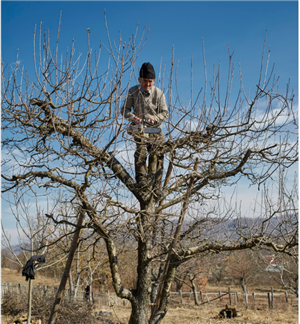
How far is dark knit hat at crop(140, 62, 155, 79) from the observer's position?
5.03 metres

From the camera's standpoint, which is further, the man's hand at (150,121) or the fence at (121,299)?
the fence at (121,299)

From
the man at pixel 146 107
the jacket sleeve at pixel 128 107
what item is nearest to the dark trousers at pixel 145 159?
the man at pixel 146 107

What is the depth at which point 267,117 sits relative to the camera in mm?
5332

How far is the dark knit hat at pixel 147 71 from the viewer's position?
16.5 ft

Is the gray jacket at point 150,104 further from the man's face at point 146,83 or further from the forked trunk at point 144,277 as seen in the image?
the forked trunk at point 144,277

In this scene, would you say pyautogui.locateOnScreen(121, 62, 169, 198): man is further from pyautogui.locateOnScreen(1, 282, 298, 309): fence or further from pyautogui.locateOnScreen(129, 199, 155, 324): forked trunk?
pyautogui.locateOnScreen(1, 282, 298, 309): fence

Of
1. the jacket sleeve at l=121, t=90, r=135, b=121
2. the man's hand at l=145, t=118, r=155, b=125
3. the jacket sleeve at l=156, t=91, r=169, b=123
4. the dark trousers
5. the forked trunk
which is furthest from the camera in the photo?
the forked trunk

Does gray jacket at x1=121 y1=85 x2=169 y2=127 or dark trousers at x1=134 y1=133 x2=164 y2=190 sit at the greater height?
gray jacket at x1=121 y1=85 x2=169 y2=127

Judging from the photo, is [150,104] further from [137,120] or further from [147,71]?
[147,71]

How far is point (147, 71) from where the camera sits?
5.02 metres

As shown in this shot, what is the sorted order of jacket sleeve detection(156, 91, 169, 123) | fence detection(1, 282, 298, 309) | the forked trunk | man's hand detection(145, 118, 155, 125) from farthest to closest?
fence detection(1, 282, 298, 309) < the forked trunk < jacket sleeve detection(156, 91, 169, 123) < man's hand detection(145, 118, 155, 125)

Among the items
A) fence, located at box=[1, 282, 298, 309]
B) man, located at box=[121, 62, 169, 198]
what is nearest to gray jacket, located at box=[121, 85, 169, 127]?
man, located at box=[121, 62, 169, 198]

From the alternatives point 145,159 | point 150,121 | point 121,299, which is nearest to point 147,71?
point 150,121

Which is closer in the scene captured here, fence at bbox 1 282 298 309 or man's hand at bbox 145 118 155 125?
man's hand at bbox 145 118 155 125
